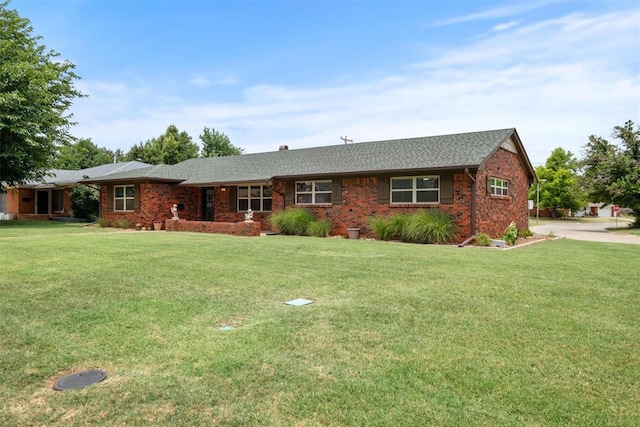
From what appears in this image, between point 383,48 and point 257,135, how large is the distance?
33587 mm

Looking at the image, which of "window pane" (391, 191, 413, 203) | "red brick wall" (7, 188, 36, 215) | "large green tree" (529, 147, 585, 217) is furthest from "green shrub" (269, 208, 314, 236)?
"large green tree" (529, 147, 585, 217)

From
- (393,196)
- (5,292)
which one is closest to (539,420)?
(5,292)

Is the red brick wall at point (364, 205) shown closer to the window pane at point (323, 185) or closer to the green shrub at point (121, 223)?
the green shrub at point (121, 223)

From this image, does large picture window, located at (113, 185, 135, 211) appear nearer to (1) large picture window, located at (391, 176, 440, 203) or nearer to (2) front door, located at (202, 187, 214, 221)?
(2) front door, located at (202, 187, 214, 221)

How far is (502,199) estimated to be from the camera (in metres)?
17.4

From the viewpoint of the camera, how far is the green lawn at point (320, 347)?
2.87 metres

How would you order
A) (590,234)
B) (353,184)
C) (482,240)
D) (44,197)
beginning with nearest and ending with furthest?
(482,240)
(353,184)
(590,234)
(44,197)

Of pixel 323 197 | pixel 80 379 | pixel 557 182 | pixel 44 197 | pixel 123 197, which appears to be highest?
pixel 557 182

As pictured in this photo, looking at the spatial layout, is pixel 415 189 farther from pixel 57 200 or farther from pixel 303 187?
pixel 57 200

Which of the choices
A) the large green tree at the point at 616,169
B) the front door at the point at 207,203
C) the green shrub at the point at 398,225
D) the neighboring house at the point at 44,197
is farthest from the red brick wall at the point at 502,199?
the neighboring house at the point at 44,197

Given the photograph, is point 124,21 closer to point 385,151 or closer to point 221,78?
point 221,78

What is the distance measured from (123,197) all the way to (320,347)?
2142cm

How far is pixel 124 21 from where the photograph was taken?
1440 centimetres

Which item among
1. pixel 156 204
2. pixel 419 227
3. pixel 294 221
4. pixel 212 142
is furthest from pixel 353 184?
pixel 212 142
